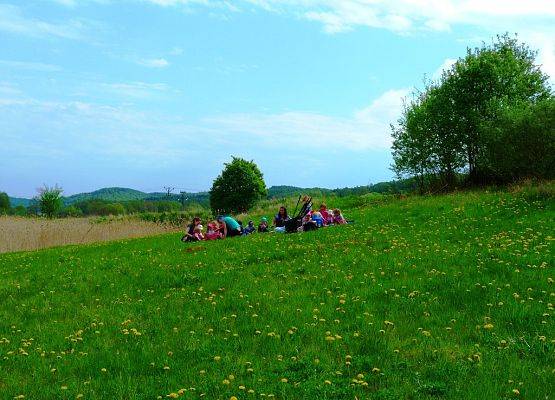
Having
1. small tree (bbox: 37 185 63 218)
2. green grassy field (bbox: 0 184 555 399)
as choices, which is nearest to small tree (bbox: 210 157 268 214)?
small tree (bbox: 37 185 63 218)

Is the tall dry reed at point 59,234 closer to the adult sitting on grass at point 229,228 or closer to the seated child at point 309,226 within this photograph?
the adult sitting on grass at point 229,228

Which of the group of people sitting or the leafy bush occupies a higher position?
the leafy bush

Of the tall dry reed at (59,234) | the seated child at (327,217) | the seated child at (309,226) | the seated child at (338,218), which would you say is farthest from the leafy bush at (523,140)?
the tall dry reed at (59,234)

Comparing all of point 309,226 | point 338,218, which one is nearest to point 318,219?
point 309,226

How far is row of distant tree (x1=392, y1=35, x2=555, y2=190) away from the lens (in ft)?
95.5

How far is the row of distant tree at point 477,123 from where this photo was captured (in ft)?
95.5

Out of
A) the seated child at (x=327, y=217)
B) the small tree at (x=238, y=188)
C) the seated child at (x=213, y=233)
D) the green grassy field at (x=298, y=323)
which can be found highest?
the small tree at (x=238, y=188)

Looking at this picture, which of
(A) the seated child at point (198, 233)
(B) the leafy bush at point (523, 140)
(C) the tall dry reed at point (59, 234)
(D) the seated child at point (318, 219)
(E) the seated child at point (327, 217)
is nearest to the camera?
(D) the seated child at point (318, 219)

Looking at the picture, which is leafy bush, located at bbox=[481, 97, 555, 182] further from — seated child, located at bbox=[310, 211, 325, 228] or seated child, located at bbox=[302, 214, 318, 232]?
seated child, located at bbox=[302, 214, 318, 232]

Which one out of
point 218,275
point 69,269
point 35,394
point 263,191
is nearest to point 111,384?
point 35,394

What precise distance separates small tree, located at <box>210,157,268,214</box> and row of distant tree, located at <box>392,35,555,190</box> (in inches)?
801

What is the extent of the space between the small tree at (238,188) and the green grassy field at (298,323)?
3981 centimetres

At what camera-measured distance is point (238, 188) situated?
187ft

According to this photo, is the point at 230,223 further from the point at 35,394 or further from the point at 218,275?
the point at 35,394
